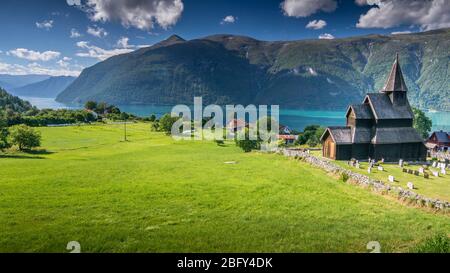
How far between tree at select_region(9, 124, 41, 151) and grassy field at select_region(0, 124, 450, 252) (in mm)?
21777

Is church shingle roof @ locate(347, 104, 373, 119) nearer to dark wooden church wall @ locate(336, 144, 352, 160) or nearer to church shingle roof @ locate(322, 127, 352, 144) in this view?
church shingle roof @ locate(322, 127, 352, 144)

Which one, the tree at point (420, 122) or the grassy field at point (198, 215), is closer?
the grassy field at point (198, 215)

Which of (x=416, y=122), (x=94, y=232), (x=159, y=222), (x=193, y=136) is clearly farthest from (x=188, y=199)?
(x=416, y=122)

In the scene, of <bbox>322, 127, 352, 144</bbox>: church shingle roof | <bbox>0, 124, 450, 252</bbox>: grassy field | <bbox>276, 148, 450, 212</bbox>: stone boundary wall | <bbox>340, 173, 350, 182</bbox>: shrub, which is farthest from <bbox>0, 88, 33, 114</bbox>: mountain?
<bbox>340, 173, 350, 182</bbox>: shrub

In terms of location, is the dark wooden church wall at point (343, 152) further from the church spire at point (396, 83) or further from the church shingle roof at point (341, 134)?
the church spire at point (396, 83)

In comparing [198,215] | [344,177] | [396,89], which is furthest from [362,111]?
A: [198,215]

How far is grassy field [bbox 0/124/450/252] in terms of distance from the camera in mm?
7988

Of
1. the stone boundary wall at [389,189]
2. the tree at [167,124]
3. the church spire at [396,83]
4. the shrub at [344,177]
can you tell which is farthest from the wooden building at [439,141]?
the tree at [167,124]

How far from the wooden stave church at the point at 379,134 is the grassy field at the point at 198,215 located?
427 inches

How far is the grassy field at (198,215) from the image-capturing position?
26.2 ft

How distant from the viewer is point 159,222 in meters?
9.59

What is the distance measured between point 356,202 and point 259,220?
5.96 m
